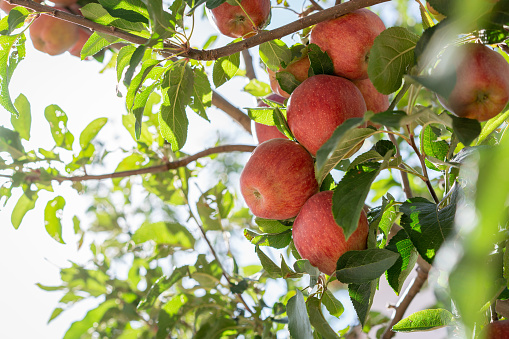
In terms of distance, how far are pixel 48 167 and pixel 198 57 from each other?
2.38ft

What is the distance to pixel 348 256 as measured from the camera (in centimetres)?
55

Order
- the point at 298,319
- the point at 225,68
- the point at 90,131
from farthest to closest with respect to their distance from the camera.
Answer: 1. the point at 90,131
2. the point at 225,68
3. the point at 298,319

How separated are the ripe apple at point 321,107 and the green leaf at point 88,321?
103 cm

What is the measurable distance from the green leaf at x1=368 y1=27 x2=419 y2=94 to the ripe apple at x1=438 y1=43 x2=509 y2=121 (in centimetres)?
6

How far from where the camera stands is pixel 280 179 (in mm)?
656

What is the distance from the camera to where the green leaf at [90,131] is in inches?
48.1

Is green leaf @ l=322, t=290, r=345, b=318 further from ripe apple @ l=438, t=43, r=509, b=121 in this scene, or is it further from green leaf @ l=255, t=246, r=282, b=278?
ripe apple @ l=438, t=43, r=509, b=121

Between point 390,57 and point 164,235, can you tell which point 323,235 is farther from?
point 164,235

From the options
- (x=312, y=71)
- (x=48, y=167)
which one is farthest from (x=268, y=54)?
(x=48, y=167)

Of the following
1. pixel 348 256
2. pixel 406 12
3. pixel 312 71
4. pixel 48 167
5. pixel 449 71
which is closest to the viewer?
pixel 449 71

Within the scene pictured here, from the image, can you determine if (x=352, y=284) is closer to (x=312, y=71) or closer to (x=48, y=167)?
(x=312, y=71)

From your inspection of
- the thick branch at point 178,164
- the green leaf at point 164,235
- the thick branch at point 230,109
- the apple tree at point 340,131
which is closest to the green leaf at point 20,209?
the apple tree at point 340,131

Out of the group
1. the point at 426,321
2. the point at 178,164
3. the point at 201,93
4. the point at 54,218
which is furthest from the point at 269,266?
the point at 54,218

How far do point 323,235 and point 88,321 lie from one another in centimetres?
102
